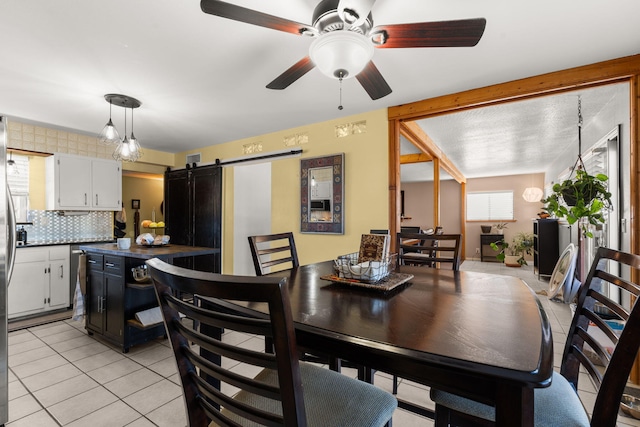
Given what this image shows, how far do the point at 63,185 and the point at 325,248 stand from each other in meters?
3.68

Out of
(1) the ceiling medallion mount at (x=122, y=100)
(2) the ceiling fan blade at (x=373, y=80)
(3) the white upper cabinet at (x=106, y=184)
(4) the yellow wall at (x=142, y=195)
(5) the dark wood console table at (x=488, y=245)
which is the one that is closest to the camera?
(2) the ceiling fan blade at (x=373, y=80)

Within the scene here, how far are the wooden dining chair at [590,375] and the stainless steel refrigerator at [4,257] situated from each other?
232 centimetres

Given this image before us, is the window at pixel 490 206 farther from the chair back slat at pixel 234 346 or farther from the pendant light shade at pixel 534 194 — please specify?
the chair back slat at pixel 234 346

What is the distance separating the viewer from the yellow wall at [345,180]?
3406mm

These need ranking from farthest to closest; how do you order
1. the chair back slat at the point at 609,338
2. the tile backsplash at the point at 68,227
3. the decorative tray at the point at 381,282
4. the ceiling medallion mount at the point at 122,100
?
1. the tile backsplash at the point at 68,227
2. the ceiling medallion mount at the point at 122,100
3. the decorative tray at the point at 381,282
4. the chair back slat at the point at 609,338

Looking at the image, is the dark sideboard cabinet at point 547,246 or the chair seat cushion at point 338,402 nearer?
the chair seat cushion at point 338,402

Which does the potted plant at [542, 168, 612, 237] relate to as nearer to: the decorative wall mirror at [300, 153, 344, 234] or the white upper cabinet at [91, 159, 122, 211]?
the decorative wall mirror at [300, 153, 344, 234]

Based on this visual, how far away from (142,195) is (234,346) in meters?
7.54

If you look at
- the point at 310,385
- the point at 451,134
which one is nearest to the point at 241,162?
the point at 451,134

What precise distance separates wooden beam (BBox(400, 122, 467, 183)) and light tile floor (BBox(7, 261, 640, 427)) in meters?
2.71

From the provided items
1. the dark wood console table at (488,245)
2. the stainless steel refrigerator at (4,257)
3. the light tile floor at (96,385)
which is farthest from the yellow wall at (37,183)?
the dark wood console table at (488,245)

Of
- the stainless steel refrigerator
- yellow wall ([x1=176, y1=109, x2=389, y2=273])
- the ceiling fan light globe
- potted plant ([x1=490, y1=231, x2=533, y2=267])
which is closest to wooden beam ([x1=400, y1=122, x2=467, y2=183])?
yellow wall ([x1=176, y1=109, x2=389, y2=273])

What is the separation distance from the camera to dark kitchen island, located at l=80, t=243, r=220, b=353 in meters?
2.69

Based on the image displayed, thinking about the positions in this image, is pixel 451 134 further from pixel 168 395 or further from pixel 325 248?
pixel 168 395
